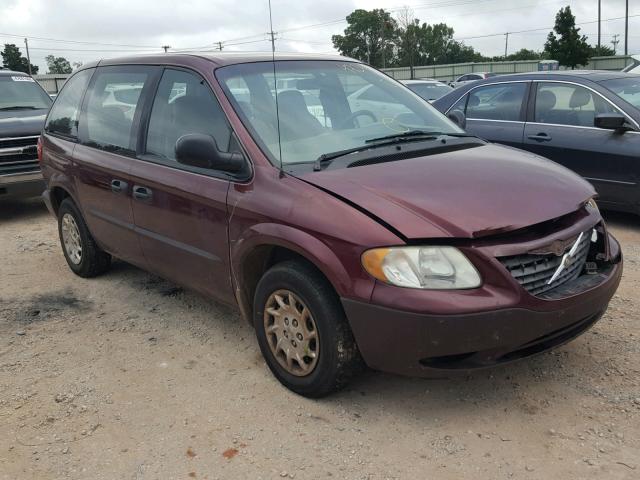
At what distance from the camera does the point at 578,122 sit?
6.23 metres

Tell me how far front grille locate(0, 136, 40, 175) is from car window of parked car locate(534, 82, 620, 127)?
610cm

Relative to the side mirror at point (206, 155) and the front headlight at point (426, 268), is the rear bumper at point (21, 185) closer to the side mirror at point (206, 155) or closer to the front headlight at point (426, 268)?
the side mirror at point (206, 155)

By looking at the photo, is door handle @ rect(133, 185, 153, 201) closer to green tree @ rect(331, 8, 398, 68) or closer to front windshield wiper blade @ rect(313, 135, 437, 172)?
front windshield wiper blade @ rect(313, 135, 437, 172)

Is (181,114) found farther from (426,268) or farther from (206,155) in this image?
(426,268)

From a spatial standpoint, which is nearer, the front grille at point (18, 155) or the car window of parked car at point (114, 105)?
the car window of parked car at point (114, 105)

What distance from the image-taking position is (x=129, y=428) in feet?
9.79

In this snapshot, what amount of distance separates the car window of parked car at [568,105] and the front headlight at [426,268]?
4.30 m

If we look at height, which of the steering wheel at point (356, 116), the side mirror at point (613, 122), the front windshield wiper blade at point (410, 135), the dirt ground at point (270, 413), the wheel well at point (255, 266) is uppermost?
the steering wheel at point (356, 116)

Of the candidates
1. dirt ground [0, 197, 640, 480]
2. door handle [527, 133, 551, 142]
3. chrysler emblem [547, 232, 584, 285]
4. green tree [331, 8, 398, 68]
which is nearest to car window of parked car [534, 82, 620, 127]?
door handle [527, 133, 551, 142]

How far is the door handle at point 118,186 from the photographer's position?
13.4ft

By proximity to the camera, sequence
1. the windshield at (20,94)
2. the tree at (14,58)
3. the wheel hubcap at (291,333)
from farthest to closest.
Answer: the tree at (14,58)
the windshield at (20,94)
the wheel hubcap at (291,333)

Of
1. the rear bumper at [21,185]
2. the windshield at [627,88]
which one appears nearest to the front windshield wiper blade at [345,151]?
the windshield at [627,88]

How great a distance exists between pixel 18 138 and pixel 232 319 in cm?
502

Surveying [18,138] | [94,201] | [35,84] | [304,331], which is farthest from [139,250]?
[35,84]
